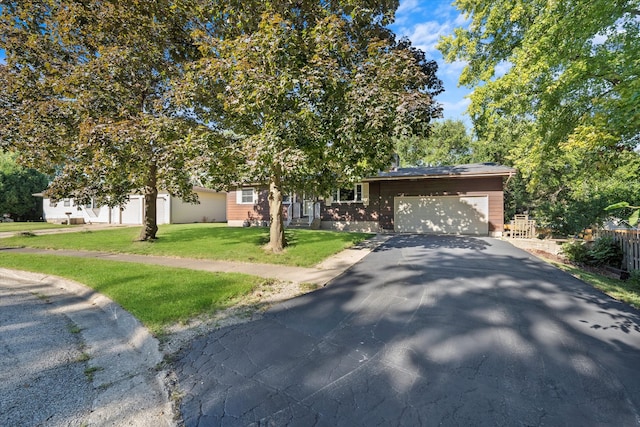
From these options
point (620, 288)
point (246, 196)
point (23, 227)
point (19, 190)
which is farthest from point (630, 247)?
point (19, 190)

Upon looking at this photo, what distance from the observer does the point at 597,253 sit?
26.8 feet

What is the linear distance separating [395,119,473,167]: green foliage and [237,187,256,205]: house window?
1883cm

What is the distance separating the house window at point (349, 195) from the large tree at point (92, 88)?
9093mm

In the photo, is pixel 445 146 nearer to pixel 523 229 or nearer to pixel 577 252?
pixel 523 229

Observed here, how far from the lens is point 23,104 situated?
9039 millimetres

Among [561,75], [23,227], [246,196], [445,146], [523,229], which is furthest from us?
[445,146]

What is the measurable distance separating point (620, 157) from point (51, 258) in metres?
20.3

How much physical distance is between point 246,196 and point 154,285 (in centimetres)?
1430

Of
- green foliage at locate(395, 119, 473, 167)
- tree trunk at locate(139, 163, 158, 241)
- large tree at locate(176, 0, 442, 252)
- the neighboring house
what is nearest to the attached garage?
large tree at locate(176, 0, 442, 252)

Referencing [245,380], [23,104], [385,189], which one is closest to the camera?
[245,380]

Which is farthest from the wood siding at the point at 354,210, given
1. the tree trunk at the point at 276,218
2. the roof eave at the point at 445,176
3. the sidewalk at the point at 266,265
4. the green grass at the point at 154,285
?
the green grass at the point at 154,285

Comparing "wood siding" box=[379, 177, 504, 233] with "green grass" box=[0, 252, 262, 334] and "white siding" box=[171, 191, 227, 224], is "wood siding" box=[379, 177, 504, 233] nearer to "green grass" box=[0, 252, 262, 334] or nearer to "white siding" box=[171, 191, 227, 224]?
"green grass" box=[0, 252, 262, 334]

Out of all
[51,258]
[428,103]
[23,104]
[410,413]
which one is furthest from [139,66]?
[410,413]

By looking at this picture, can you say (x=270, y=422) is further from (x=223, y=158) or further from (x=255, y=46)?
(x=255, y=46)
